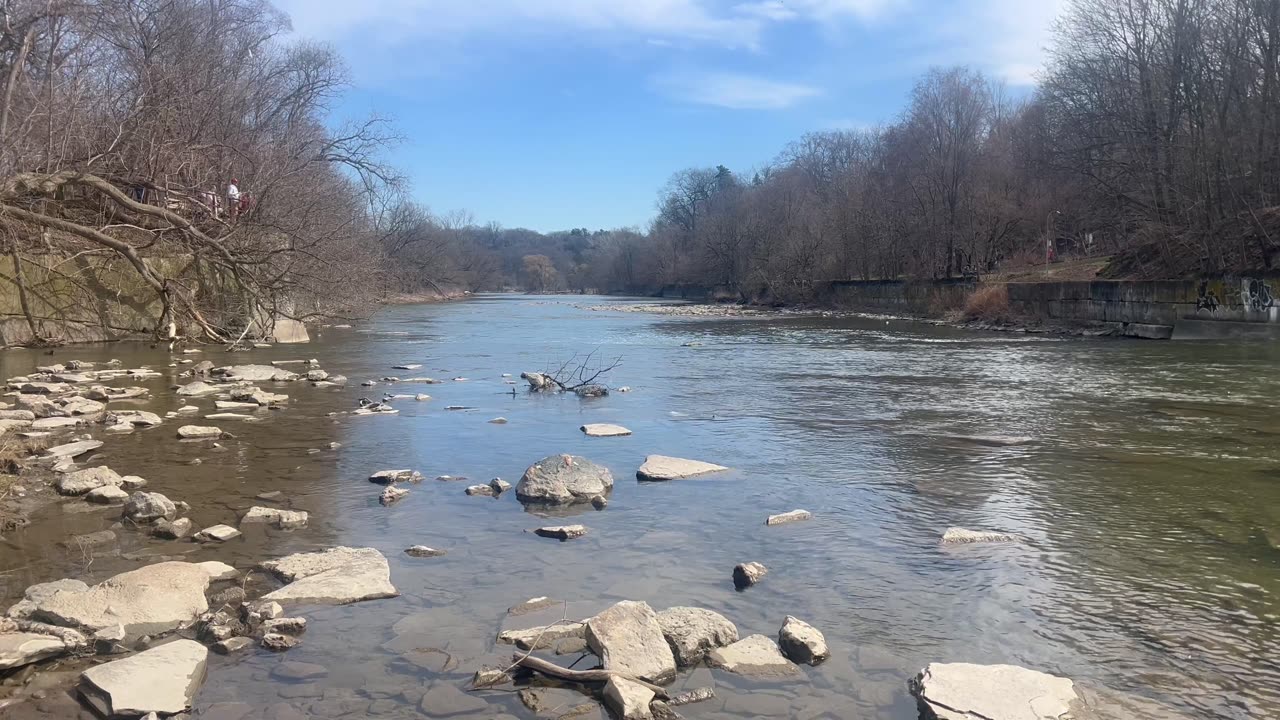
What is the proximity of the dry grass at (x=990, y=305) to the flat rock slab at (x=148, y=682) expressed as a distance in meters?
36.1

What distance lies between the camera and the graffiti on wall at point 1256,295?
26469 millimetres

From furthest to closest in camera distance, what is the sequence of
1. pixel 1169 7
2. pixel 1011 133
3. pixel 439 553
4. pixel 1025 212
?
pixel 1011 133 < pixel 1025 212 < pixel 1169 7 < pixel 439 553

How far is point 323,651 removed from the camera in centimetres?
432

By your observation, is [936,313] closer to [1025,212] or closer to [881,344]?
[1025,212]

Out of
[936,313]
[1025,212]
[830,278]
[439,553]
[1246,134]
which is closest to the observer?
[439,553]

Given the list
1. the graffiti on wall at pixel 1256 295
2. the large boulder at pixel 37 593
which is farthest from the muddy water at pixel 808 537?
the graffiti on wall at pixel 1256 295

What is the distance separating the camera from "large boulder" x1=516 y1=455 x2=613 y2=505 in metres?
7.28

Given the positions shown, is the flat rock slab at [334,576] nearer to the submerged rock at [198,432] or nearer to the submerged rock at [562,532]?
the submerged rock at [562,532]

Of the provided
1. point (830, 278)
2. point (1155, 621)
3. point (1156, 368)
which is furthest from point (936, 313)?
→ point (1155, 621)

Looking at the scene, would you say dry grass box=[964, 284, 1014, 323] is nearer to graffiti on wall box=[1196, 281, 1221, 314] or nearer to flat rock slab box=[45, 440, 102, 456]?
graffiti on wall box=[1196, 281, 1221, 314]

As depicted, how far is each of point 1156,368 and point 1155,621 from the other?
16.3 metres

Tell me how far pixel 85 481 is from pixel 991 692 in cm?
688

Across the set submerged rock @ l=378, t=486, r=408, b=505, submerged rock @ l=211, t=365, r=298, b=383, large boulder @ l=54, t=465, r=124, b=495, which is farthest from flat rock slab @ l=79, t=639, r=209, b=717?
submerged rock @ l=211, t=365, r=298, b=383

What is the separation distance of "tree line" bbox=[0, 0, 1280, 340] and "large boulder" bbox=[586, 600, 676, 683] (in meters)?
9.06
